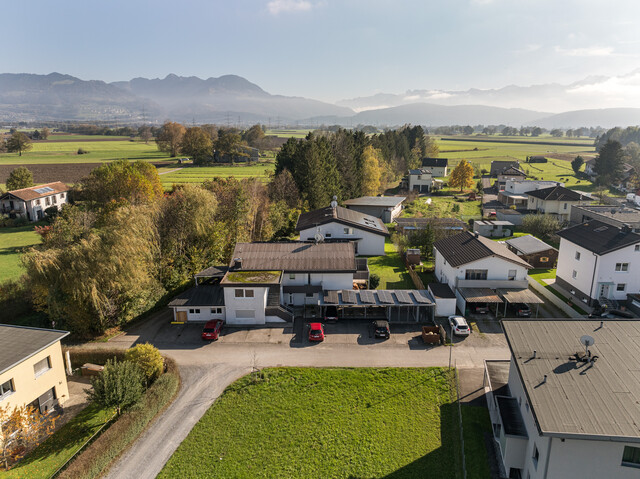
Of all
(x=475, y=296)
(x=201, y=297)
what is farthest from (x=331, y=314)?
(x=475, y=296)

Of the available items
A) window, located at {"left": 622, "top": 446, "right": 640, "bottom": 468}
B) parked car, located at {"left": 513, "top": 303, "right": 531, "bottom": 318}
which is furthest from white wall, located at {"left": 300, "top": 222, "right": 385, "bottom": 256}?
window, located at {"left": 622, "top": 446, "right": 640, "bottom": 468}

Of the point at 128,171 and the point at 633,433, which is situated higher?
the point at 128,171

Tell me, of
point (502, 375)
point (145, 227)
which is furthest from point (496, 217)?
point (145, 227)

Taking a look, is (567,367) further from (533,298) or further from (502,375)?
(533,298)

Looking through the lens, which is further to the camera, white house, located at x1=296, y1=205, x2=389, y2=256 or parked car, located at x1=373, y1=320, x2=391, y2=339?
white house, located at x1=296, y1=205, x2=389, y2=256

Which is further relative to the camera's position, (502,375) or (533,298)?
(533,298)

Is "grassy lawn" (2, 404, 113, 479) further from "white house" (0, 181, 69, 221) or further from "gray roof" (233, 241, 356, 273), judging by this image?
"white house" (0, 181, 69, 221)

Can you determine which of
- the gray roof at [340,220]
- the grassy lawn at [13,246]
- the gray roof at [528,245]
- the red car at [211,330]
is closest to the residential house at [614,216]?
the gray roof at [528,245]
